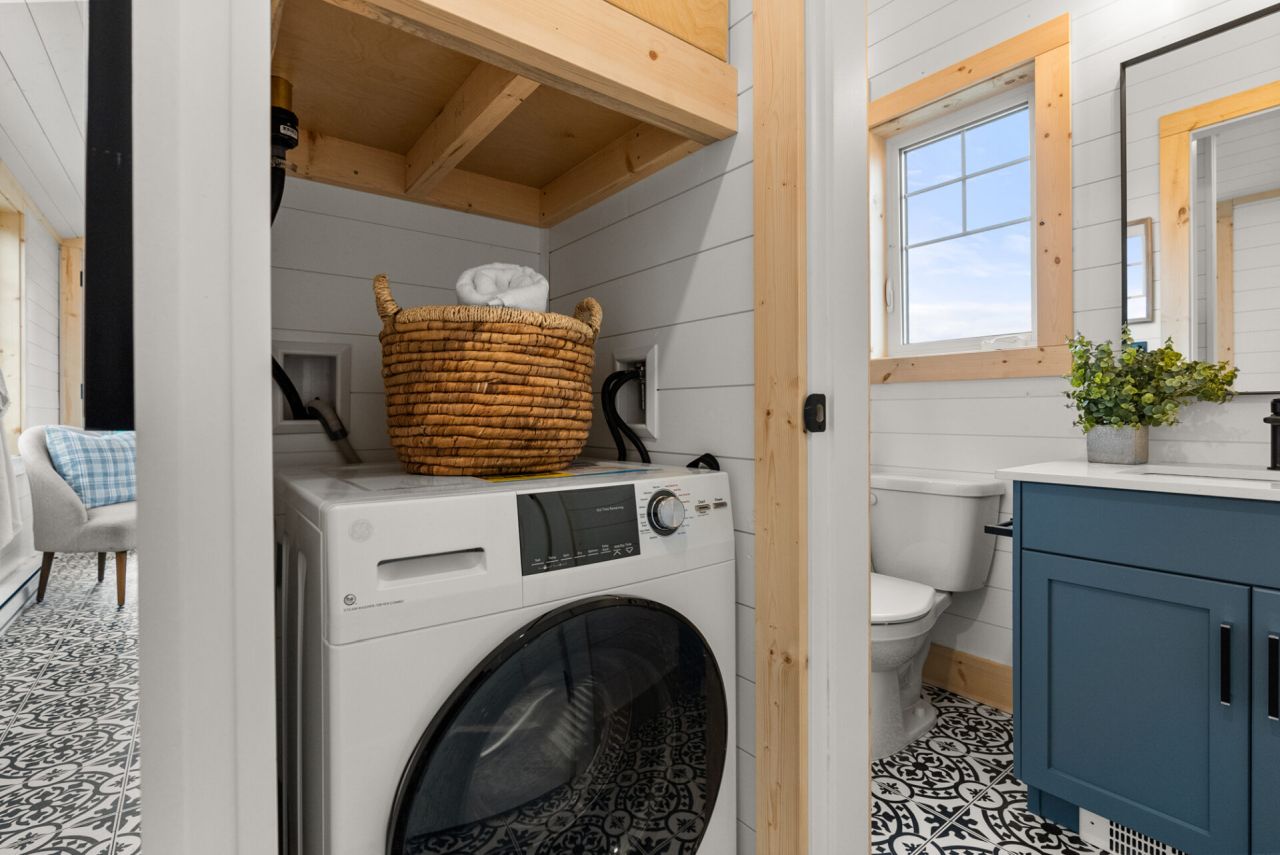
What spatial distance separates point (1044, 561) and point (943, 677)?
890 mm

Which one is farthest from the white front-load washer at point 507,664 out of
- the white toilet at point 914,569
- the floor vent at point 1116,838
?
the floor vent at point 1116,838

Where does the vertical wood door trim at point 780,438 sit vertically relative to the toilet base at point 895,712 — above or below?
above

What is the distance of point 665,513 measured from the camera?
0.98 m

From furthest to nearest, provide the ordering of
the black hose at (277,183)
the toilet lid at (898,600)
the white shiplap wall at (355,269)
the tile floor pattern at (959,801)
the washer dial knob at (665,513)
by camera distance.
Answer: the toilet lid at (898,600) < the tile floor pattern at (959,801) < the white shiplap wall at (355,269) < the black hose at (277,183) < the washer dial knob at (665,513)

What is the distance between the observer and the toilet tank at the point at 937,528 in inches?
78.0

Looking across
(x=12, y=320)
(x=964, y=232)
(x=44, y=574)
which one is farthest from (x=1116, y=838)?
(x=12, y=320)

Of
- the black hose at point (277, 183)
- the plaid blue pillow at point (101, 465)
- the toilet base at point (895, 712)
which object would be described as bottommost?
the toilet base at point (895, 712)

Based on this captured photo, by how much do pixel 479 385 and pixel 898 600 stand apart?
55.1 inches

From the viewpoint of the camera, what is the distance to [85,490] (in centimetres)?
63

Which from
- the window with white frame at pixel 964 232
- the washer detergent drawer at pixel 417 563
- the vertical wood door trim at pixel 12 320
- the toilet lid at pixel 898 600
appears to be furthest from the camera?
the window with white frame at pixel 964 232

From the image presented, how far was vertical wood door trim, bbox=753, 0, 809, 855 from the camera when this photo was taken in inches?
39.3

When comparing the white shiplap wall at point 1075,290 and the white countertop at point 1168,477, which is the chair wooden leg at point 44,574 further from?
the white shiplap wall at point 1075,290

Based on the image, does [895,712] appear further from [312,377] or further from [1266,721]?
[312,377]

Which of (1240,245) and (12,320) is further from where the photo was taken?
(1240,245)
